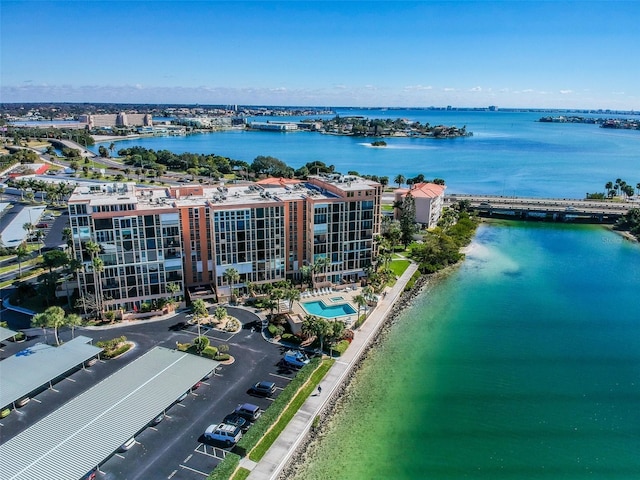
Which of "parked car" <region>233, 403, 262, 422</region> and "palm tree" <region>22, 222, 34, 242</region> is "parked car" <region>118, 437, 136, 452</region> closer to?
"parked car" <region>233, 403, 262, 422</region>

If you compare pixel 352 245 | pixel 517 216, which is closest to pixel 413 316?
pixel 352 245

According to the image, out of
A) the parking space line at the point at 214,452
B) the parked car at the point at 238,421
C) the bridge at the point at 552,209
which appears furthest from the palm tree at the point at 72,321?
the bridge at the point at 552,209

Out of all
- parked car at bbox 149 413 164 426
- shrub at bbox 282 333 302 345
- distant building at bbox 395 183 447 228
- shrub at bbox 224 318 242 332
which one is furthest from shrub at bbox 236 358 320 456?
distant building at bbox 395 183 447 228

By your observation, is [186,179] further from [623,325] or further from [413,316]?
[623,325]

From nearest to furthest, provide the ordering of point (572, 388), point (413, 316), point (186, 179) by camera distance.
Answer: point (572, 388) < point (413, 316) < point (186, 179)

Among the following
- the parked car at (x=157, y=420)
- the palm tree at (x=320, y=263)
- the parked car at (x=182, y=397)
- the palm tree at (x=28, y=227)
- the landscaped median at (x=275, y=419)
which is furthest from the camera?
the palm tree at (x=28, y=227)

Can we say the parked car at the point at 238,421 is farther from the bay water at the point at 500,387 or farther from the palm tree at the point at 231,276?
the palm tree at the point at 231,276
